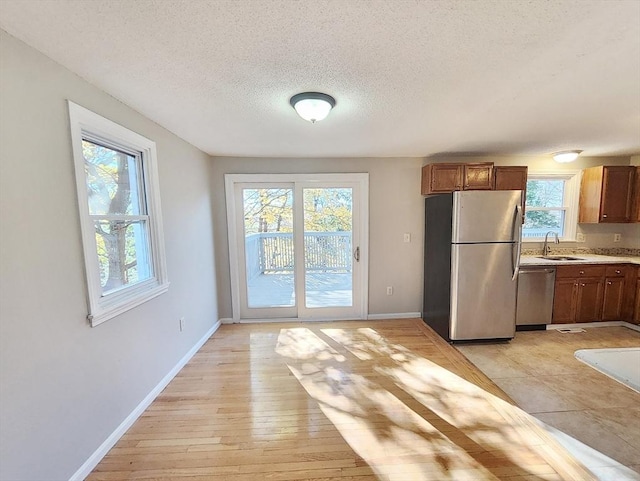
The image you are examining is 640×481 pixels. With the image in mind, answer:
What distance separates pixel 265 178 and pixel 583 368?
4.02 metres

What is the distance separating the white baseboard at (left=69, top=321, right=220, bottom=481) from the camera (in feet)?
4.98

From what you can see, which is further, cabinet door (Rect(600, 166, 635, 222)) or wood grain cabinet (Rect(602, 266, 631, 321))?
cabinet door (Rect(600, 166, 635, 222))

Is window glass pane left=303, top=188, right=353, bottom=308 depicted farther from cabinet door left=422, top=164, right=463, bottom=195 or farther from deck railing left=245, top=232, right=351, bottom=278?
cabinet door left=422, top=164, right=463, bottom=195

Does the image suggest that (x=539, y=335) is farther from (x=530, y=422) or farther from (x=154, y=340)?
(x=154, y=340)

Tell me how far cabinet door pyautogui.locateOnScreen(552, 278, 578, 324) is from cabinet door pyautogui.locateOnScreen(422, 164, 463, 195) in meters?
1.79

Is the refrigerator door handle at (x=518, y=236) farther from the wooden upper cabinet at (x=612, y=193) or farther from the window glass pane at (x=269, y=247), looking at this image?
the window glass pane at (x=269, y=247)

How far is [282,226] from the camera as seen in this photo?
373 centimetres

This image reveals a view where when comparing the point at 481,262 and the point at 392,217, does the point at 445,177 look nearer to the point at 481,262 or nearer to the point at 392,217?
the point at 392,217

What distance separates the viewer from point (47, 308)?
1.34m

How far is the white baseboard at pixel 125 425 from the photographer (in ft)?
4.98

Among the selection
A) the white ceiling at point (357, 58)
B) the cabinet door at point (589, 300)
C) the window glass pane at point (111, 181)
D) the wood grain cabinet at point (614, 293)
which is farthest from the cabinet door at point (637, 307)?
the window glass pane at point (111, 181)

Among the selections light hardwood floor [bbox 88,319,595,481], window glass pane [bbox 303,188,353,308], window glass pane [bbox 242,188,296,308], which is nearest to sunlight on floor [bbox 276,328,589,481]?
light hardwood floor [bbox 88,319,595,481]

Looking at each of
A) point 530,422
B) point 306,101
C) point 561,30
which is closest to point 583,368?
point 530,422

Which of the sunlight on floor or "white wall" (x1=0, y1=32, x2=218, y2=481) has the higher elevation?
"white wall" (x1=0, y1=32, x2=218, y2=481)
